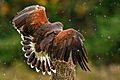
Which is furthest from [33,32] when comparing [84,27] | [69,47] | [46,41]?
[84,27]

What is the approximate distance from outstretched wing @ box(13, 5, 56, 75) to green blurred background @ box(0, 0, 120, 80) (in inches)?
235

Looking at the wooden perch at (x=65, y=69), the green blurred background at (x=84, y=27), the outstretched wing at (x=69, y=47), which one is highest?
the outstretched wing at (x=69, y=47)

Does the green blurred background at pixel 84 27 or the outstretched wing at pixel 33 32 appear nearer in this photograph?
the outstretched wing at pixel 33 32

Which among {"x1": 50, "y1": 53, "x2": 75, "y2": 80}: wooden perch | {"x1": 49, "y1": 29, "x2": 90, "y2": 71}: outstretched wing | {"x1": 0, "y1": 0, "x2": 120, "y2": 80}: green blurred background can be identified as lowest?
{"x1": 0, "y1": 0, "x2": 120, "y2": 80}: green blurred background

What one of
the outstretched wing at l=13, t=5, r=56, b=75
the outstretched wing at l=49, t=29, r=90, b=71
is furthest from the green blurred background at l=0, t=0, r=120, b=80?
the outstretched wing at l=49, t=29, r=90, b=71

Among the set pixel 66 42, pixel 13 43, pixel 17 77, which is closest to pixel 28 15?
pixel 66 42

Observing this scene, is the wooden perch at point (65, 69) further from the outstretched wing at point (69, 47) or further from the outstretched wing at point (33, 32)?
the outstretched wing at point (33, 32)

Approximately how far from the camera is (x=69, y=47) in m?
4.93

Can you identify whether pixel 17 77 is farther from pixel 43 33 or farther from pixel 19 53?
pixel 43 33

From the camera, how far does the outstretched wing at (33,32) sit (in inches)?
213

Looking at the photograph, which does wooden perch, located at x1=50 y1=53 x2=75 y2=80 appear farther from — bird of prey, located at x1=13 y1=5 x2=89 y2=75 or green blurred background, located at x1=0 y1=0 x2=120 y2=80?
green blurred background, located at x1=0 y1=0 x2=120 y2=80

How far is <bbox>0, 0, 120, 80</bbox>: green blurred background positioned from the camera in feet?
40.2

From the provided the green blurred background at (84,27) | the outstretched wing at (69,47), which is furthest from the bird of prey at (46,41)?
the green blurred background at (84,27)

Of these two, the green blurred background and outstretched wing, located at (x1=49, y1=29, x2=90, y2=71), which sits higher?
outstretched wing, located at (x1=49, y1=29, x2=90, y2=71)
